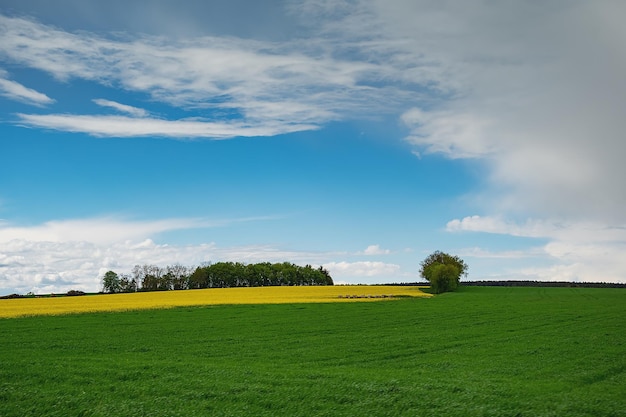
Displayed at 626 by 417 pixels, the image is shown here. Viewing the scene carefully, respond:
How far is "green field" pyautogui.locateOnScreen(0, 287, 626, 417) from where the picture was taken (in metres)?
14.9

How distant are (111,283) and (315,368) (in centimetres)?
12372

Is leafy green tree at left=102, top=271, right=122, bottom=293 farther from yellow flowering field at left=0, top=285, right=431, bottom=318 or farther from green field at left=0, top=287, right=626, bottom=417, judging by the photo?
green field at left=0, top=287, right=626, bottom=417

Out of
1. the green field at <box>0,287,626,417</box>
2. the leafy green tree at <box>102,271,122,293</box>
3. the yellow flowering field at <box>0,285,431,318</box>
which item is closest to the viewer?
the green field at <box>0,287,626,417</box>

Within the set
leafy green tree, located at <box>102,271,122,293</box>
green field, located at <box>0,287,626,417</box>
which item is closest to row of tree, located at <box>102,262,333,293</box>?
leafy green tree, located at <box>102,271,122,293</box>

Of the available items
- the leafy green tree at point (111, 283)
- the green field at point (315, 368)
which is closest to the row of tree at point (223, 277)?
the leafy green tree at point (111, 283)

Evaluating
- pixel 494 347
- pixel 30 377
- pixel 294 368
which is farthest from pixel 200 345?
pixel 494 347

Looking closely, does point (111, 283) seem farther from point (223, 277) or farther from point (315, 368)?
point (315, 368)

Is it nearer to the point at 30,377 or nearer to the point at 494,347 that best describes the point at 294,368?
the point at 30,377

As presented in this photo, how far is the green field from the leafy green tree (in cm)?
9586

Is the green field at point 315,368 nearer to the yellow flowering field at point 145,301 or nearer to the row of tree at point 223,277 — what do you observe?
the yellow flowering field at point 145,301

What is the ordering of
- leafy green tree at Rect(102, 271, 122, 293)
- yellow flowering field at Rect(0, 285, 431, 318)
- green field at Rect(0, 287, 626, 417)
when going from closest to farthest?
green field at Rect(0, 287, 626, 417) → yellow flowering field at Rect(0, 285, 431, 318) → leafy green tree at Rect(102, 271, 122, 293)

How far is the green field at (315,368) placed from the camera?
14906 millimetres

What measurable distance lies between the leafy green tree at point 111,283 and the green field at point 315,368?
314 feet

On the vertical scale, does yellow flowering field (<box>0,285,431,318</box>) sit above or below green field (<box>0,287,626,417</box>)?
above
